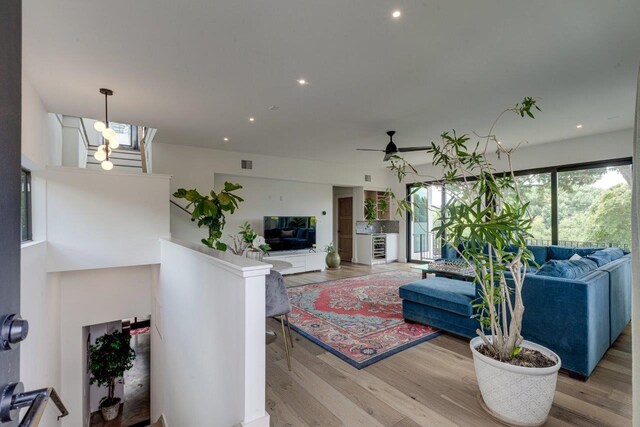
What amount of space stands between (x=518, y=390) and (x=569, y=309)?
1.01 m

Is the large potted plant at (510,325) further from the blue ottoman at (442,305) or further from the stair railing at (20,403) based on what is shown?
the stair railing at (20,403)

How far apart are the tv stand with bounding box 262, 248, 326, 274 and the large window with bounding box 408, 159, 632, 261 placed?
3046 mm

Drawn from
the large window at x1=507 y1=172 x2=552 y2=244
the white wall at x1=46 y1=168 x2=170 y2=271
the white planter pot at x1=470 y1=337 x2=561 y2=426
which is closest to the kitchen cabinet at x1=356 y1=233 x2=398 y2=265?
the large window at x1=507 y1=172 x2=552 y2=244

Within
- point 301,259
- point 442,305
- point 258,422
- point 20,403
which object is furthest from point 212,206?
point 20,403

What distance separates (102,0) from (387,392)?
3.47 metres

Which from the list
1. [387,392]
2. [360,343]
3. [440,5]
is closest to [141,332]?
[360,343]

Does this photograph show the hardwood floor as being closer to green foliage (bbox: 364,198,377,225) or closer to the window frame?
the window frame

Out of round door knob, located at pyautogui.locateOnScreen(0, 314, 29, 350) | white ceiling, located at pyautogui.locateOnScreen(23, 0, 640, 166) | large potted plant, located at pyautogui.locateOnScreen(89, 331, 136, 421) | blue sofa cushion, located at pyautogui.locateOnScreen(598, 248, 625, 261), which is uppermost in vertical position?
white ceiling, located at pyautogui.locateOnScreen(23, 0, 640, 166)

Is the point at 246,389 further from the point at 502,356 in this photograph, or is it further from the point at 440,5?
the point at 440,5

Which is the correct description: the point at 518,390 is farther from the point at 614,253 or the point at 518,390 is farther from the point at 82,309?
the point at 82,309

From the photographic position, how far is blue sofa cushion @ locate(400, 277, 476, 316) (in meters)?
3.12

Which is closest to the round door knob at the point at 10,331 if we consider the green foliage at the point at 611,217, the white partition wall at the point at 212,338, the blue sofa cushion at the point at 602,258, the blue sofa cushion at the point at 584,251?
the white partition wall at the point at 212,338

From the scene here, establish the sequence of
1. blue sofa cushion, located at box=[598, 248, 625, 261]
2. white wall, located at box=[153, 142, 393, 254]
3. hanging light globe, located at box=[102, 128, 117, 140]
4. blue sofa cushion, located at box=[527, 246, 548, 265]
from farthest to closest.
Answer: white wall, located at box=[153, 142, 393, 254]
blue sofa cushion, located at box=[527, 246, 548, 265]
blue sofa cushion, located at box=[598, 248, 625, 261]
hanging light globe, located at box=[102, 128, 117, 140]

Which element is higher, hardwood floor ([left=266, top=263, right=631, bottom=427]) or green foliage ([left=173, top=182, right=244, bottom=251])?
green foliage ([left=173, top=182, right=244, bottom=251])
